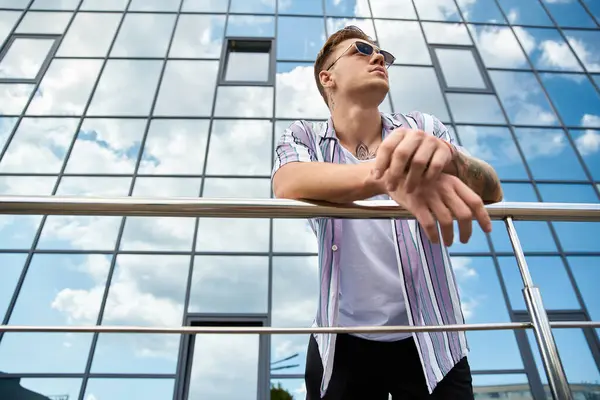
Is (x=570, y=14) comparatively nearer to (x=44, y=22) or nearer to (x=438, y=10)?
(x=438, y=10)

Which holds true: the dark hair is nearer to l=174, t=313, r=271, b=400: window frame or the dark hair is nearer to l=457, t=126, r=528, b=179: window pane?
l=174, t=313, r=271, b=400: window frame

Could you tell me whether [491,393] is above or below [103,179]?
below

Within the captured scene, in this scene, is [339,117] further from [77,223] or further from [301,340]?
[77,223]

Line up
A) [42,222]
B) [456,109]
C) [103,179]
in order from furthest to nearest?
1. [456,109]
2. [103,179]
3. [42,222]

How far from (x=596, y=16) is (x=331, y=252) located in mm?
11372

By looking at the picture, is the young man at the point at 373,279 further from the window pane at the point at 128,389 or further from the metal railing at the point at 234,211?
the window pane at the point at 128,389

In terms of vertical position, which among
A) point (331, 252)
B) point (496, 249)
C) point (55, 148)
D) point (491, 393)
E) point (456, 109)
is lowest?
point (331, 252)

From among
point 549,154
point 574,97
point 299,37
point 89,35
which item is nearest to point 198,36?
point 299,37

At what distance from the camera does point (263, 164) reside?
→ 688 cm

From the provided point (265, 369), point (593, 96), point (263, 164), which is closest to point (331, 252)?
point (265, 369)

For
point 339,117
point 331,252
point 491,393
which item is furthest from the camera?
point 491,393

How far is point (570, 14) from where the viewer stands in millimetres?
9078

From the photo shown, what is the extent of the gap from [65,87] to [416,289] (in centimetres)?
829

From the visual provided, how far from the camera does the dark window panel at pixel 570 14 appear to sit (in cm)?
896
